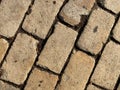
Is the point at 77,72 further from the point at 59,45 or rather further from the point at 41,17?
the point at 41,17

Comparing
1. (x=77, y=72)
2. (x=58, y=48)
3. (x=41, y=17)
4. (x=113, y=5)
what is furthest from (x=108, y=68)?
(x=41, y=17)

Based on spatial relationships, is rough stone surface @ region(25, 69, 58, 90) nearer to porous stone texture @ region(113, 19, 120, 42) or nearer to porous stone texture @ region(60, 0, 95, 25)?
porous stone texture @ region(60, 0, 95, 25)

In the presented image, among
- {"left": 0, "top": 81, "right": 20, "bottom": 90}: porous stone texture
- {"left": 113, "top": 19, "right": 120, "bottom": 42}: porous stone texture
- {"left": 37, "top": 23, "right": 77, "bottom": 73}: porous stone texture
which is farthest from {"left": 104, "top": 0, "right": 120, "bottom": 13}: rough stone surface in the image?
{"left": 0, "top": 81, "right": 20, "bottom": 90}: porous stone texture

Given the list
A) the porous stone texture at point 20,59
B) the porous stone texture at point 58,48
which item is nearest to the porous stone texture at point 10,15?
the porous stone texture at point 20,59

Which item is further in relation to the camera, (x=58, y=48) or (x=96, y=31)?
(x=96, y=31)

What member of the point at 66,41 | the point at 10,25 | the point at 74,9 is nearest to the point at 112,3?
the point at 74,9

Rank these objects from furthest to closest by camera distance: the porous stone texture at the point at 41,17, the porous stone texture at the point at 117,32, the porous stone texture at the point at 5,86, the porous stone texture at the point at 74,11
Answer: the porous stone texture at the point at 117,32
the porous stone texture at the point at 74,11
the porous stone texture at the point at 41,17
the porous stone texture at the point at 5,86

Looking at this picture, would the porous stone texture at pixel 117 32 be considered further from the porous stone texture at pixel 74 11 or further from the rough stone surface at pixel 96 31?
the porous stone texture at pixel 74 11
